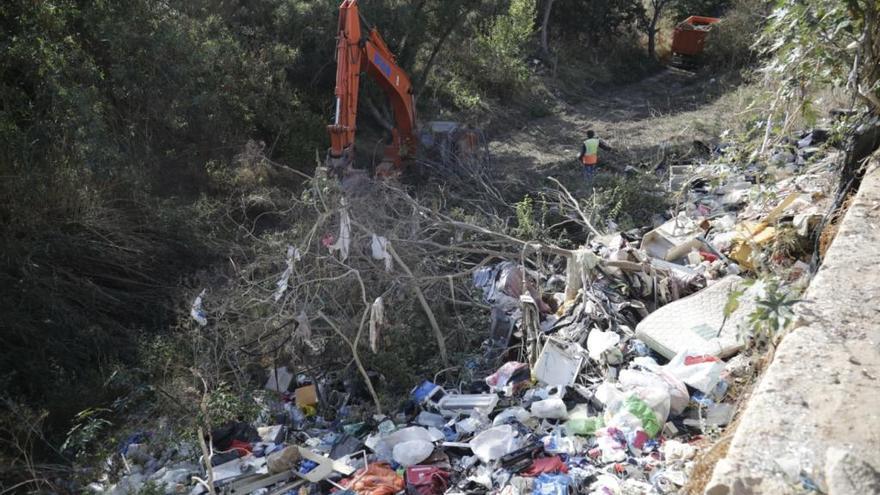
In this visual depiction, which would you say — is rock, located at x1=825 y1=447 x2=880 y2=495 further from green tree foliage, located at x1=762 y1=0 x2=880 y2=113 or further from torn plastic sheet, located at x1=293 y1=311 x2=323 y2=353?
torn plastic sheet, located at x1=293 y1=311 x2=323 y2=353

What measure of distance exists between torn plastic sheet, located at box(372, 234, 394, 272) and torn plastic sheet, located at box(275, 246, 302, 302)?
55 cm

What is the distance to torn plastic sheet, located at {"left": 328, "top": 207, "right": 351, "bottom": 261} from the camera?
206 inches

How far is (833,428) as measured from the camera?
267 centimetres

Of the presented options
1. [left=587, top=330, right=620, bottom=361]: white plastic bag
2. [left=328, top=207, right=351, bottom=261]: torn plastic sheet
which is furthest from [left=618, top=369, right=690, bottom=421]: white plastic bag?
[left=328, top=207, right=351, bottom=261]: torn plastic sheet

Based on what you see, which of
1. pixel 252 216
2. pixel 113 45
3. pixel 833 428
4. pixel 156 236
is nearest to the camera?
pixel 833 428

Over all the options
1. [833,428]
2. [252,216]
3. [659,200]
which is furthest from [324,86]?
[833,428]

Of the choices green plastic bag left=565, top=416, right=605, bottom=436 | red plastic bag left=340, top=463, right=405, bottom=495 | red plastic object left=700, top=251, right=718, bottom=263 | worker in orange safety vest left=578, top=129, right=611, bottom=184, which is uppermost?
worker in orange safety vest left=578, top=129, right=611, bottom=184

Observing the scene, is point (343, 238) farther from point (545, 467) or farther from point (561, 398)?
point (545, 467)

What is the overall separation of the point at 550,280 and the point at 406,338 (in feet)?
5.12

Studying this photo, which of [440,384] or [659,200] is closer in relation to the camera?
[440,384]

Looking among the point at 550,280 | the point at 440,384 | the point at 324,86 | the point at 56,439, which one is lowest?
the point at 56,439

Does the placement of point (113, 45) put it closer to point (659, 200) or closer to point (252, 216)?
point (252, 216)

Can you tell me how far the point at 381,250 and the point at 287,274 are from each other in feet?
2.32

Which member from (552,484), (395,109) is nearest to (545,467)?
(552,484)
